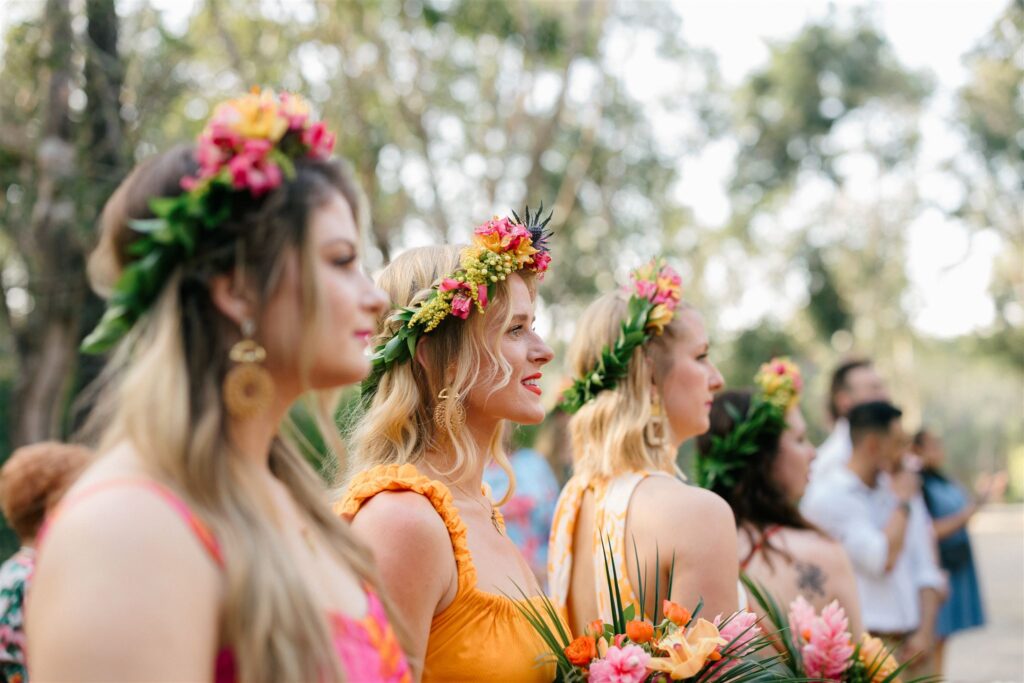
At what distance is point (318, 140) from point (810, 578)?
3248 mm

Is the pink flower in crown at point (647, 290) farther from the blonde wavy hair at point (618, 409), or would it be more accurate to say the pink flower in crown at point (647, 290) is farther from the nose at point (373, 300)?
the nose at point (373, 300)

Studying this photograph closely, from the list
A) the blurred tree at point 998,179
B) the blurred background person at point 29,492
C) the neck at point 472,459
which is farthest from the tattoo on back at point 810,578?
the blurred tree at point 998,179

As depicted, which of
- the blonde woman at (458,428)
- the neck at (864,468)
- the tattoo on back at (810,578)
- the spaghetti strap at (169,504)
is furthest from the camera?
the neck at (864,468)

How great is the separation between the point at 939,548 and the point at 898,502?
1.93 meters

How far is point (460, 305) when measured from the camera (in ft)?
9.98

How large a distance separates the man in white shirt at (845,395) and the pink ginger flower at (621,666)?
16.1 ft

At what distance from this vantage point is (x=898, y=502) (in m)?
6.83

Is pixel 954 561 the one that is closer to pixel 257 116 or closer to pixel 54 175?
pixel 257 116

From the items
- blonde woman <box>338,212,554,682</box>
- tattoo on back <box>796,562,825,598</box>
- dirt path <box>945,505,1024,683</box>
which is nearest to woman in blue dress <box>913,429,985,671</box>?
dirt path <box>945,505,1024,683</box>

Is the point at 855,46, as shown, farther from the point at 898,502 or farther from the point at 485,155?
the point at 898,502

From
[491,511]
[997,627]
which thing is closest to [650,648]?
[491,511]

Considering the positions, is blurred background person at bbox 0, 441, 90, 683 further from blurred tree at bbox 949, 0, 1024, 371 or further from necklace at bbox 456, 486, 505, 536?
blurred tree at bbox 949, 0, 1024, 371

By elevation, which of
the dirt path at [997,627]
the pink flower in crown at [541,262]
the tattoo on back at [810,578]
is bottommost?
the dirt path at [997,627]

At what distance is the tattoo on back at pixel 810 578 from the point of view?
14.2 feet
